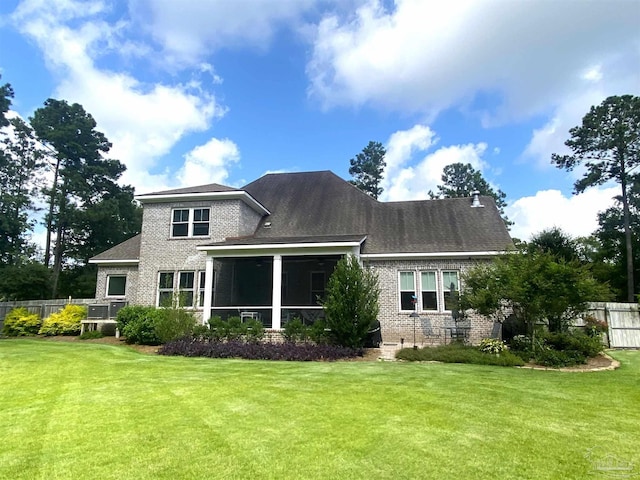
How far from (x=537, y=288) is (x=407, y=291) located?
5369mm

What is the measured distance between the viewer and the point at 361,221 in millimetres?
19344

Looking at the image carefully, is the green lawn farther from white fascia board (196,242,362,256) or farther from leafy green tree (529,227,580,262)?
leafy green tree (529,227,580,262)

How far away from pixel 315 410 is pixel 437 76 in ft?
42.8

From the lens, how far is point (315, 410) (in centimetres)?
587

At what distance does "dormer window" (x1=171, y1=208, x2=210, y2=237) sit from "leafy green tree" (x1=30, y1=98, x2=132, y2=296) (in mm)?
21264

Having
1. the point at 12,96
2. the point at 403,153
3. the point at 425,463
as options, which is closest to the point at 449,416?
the point at 425,463

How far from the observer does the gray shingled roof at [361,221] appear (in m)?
16.5

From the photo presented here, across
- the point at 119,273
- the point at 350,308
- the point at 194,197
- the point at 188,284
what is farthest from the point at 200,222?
the point at 350,308

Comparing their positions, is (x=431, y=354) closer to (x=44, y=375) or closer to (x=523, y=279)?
(x=523, y=279)

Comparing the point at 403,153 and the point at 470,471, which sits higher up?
the point at 403,153

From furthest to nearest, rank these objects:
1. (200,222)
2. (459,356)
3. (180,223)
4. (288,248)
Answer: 1. (180,223)
2. (200,222)
3. (288,248)
4. (459,356)

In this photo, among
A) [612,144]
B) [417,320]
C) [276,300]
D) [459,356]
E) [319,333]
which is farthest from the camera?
[612,144]

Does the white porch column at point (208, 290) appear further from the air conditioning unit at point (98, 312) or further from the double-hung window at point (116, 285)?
the double-hung window at point (116, 285)

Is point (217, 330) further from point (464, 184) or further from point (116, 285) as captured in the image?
point (464, 184)
